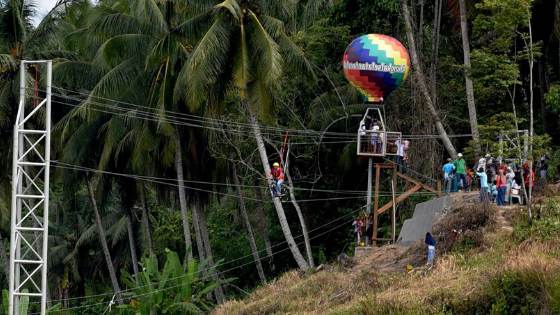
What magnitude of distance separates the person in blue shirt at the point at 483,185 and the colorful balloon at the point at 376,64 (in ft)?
18.7

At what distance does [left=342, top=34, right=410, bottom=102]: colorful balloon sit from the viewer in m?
37.2

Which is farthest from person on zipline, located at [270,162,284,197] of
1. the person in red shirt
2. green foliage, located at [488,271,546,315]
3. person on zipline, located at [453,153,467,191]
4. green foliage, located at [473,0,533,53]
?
green foliage, located at [488,271,546,315]

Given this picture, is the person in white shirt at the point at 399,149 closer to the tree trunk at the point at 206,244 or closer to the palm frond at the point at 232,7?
the palm frond at the point at 232,7

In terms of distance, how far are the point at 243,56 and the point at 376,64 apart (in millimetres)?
4410

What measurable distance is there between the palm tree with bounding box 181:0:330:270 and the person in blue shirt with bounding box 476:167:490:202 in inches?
310

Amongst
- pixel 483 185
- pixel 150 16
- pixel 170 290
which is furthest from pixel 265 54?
pixel 483 185

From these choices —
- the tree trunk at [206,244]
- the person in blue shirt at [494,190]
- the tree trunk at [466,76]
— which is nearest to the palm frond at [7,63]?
the tree trunk at [206,244]

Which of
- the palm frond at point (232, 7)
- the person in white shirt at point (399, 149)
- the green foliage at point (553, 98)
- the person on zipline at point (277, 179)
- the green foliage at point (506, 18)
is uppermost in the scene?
the palm frond at point (232, 7)

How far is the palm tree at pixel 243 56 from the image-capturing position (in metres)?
38.9

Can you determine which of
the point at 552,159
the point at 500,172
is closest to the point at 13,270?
the point at 500,172

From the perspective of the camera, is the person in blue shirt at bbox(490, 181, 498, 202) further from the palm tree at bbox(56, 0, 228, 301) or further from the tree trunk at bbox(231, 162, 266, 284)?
the tree trunk at bbox(231, 162, 266, 284)

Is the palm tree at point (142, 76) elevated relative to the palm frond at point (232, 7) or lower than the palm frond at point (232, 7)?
lower

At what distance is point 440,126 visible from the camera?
1577 inches

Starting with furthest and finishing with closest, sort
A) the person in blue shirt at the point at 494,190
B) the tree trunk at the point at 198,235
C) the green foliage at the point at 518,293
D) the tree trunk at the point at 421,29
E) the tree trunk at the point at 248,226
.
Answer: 1. the tree trunk at the point at 248,226
2. the tree trunk at the point at 198,235
3. the tree trunk at the point at 421,29
4. the person in blue shirt at the point at 494,190
5. the green foliage at the point at 518,293
